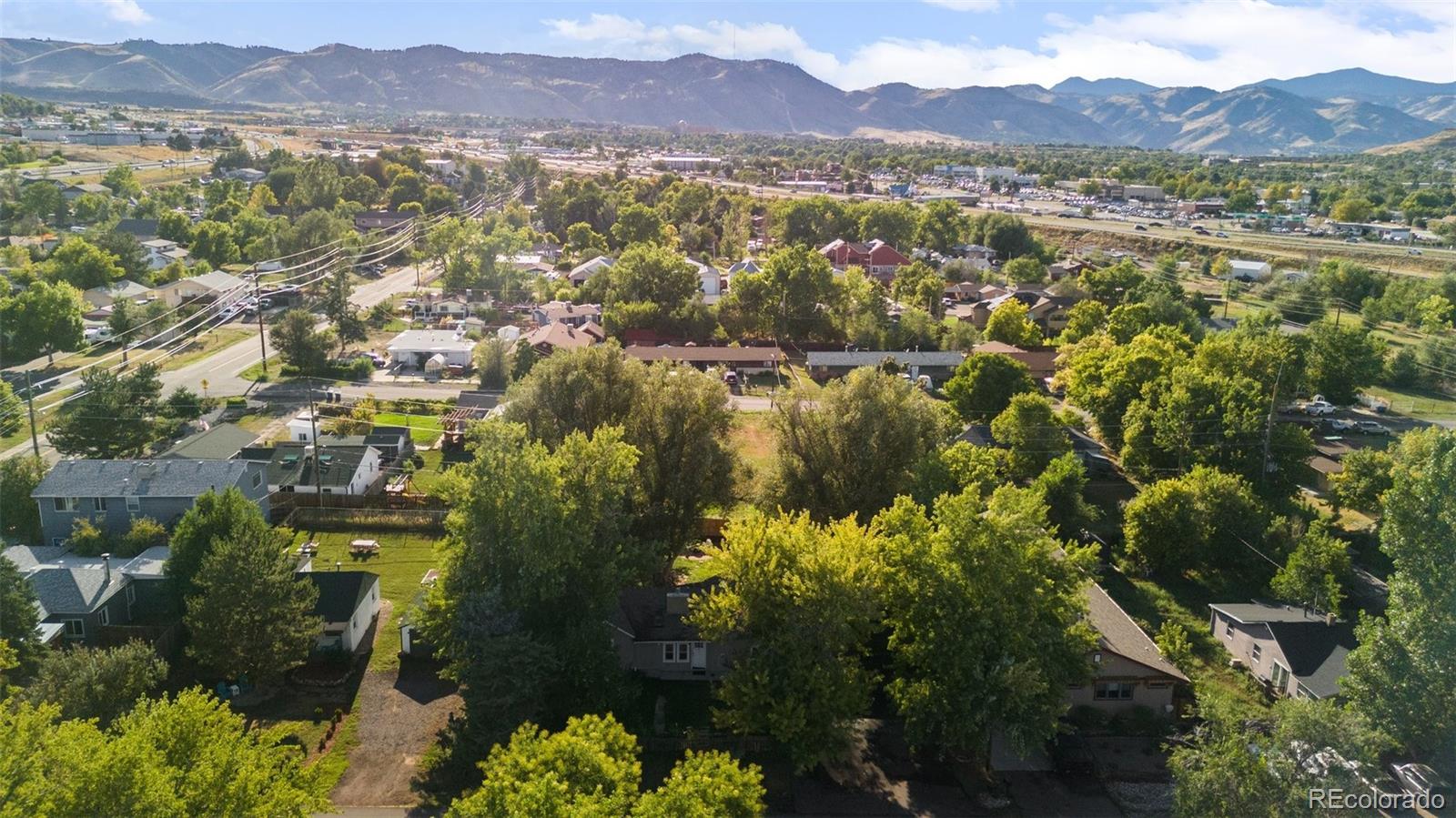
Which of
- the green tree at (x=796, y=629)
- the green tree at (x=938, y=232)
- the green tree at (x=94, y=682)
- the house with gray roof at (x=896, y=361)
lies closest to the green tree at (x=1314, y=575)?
the green tree at (x=796, y=629)

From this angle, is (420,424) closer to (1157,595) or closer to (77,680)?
Result: (77,680)

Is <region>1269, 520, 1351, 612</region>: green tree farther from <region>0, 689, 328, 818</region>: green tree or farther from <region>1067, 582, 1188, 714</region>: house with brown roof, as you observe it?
<region>0, 689, 328, 818</region>: green tree

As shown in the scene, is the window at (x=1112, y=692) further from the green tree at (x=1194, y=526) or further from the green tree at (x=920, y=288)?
the green tree at (x=920, y=288)

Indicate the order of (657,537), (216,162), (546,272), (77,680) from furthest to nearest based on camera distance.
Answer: (216,162) → (546,272) → (657,537) → (77,680)

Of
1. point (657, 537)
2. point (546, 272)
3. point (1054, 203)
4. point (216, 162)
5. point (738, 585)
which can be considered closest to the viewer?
point (738, 585)

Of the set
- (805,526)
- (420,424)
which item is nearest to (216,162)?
(420,424)

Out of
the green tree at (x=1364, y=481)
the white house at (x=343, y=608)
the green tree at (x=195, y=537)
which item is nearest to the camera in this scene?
the white house at (x=343, y=608)
